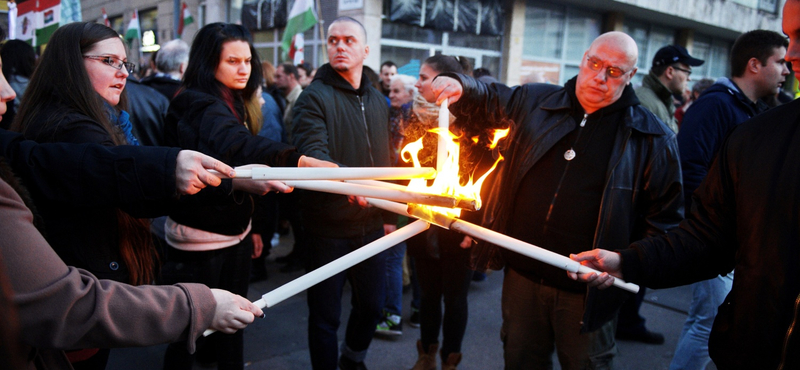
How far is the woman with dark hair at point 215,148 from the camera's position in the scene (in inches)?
101

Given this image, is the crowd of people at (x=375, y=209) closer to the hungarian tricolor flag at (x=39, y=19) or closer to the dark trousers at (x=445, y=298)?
the dark trousers at (x=445, y=298)

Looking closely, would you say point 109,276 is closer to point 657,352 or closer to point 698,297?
point 698,297

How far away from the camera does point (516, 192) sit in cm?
273

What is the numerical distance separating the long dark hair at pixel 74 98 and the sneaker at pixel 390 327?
98.1 inches

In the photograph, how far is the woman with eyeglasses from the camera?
1886 mm

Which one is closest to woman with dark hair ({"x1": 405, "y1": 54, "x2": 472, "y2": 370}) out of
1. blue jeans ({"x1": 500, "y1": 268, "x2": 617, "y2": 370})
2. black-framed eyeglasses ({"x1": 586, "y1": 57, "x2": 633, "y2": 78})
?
blue jeans ({"x1": 500, "y1": 268, "x2": 617, "y2": 370})

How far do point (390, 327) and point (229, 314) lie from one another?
303 cm

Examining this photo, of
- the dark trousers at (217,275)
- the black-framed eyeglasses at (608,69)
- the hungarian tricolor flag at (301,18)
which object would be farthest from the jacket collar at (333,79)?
the hungarian tricolor flag at (301,18)

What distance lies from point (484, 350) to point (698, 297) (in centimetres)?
164

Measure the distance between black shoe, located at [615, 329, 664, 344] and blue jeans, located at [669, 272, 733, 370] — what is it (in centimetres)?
128

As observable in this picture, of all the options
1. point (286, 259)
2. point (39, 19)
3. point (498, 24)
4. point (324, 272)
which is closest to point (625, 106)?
point (324, 272)

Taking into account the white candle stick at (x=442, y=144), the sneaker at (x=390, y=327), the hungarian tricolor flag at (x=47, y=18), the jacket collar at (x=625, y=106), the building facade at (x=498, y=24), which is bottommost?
the sneaker at (x=390, y=327)

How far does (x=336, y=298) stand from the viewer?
3.16 metres

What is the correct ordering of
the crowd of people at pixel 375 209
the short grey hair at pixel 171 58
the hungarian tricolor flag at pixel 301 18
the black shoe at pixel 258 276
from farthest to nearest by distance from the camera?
1. the hungarian tricolor flag at pixel 301 18
2. the black shoe at pixel 258 276
3. the short grey hair at pixel 171 58
4. the crowd of people at pixel 375 209
